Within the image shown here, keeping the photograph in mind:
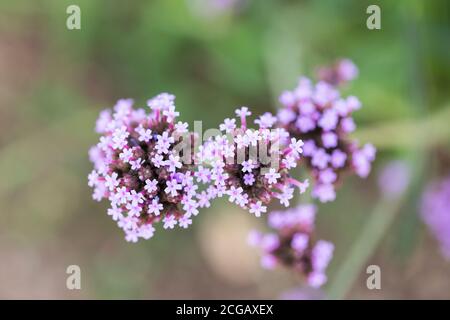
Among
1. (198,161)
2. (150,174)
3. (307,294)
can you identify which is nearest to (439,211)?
(307,294)

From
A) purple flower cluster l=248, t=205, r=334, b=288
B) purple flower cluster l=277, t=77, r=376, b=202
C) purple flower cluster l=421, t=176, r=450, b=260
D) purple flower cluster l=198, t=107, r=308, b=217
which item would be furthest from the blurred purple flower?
purple flower cluster l=198, t=107, r=308, b=217

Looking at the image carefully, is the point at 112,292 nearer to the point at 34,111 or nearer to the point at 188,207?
the point at 34,111

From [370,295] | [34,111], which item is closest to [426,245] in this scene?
[370,295]

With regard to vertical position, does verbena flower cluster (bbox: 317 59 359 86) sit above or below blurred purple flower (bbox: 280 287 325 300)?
above

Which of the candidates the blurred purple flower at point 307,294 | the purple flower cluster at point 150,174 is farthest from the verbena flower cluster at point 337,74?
the blurred purple flower at point 307,294

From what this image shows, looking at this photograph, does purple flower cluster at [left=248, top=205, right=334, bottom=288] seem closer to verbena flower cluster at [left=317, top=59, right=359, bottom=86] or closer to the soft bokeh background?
verbena flower cluster at [left=317, top=59, right=359, bottom=86]
